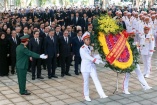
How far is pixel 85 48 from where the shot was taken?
7867 millimetres

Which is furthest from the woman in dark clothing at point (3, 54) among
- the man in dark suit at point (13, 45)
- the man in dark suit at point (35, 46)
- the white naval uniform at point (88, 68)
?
the white naval uniform at point (88, 68)

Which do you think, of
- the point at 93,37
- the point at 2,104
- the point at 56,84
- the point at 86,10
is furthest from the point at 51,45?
the point at 86,10

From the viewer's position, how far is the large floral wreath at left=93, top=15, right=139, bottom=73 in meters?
8.05

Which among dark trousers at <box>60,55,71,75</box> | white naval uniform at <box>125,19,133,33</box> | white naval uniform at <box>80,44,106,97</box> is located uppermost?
white naval uniform at <box>125,19,133,33</box>

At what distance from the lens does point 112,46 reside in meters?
8.14

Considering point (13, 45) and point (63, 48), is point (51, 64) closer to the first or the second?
point (63, 48)

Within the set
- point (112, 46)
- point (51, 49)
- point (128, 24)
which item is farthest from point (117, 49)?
point (128, 24)

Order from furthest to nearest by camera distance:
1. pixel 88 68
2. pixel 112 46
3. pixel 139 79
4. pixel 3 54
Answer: pixel 3 54 < pixel 139 79 < pixel 112 46 < pixel 88 68

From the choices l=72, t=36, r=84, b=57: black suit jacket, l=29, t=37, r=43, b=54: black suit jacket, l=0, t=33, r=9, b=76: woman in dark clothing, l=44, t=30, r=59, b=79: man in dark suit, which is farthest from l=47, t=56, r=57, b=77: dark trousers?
l=0, t=33, r=9, b=76: woman in dark clothing

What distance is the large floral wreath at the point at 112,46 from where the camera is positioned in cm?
805

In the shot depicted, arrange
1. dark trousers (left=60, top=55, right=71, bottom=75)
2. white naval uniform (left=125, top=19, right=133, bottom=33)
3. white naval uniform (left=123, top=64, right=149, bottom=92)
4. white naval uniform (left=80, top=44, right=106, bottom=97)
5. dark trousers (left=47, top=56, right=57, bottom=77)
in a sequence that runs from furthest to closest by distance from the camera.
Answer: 1. white naval uniform (left=125, top=19, right=133, bottom=33)
2. dark trousers (left=60, top=55, right=71, bottom=75)
3. dark trousers (left=47, top=56, right=57, bottom=77)
4. white naval uniform (left=123, top=64, right=149, bottom=92)
5. white naval uniform (left=80, top=44, right=106, bottom=97)

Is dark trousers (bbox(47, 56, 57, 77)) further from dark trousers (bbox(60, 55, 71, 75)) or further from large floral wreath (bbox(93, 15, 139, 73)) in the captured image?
large floral wreath (bbox(93, 15, 139, 73))

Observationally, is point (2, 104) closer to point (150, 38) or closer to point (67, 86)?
point (67, 86)

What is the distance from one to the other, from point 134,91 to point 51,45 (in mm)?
3252
